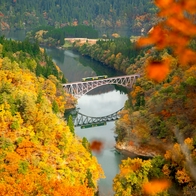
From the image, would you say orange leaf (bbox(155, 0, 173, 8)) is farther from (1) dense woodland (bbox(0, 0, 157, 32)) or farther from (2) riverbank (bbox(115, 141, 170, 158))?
(1) dense woodland (bbox(0, 0, 157, 32))

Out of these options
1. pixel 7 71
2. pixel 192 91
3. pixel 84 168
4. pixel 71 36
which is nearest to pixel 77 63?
pixel 71 36

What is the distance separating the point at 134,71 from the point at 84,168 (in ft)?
74.2

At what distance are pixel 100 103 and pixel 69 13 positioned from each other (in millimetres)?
60005

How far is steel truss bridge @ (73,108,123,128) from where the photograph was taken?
27.5m

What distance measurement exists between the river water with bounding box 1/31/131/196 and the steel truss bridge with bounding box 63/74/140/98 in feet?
3.11

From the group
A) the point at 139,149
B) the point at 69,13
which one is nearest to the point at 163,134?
the point at 139,149

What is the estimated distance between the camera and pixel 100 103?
3262 cm

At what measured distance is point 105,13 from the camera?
292ft

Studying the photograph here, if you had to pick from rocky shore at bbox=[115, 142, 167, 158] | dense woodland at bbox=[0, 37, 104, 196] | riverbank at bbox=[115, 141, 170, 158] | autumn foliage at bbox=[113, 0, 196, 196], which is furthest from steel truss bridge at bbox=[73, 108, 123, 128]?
dense woodland at bbox=[0, 37, 104, 196]

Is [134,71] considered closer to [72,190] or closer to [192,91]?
[192,91]

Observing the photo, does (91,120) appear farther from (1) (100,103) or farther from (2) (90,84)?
(2) (90,84)

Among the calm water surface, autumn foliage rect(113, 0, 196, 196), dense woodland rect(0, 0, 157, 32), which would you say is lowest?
dense woodland rect(0, 0, 157, 32)

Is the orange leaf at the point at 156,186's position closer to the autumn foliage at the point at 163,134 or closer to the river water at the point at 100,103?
the autumn foliage at the point at 163,134

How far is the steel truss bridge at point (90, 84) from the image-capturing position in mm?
32000
